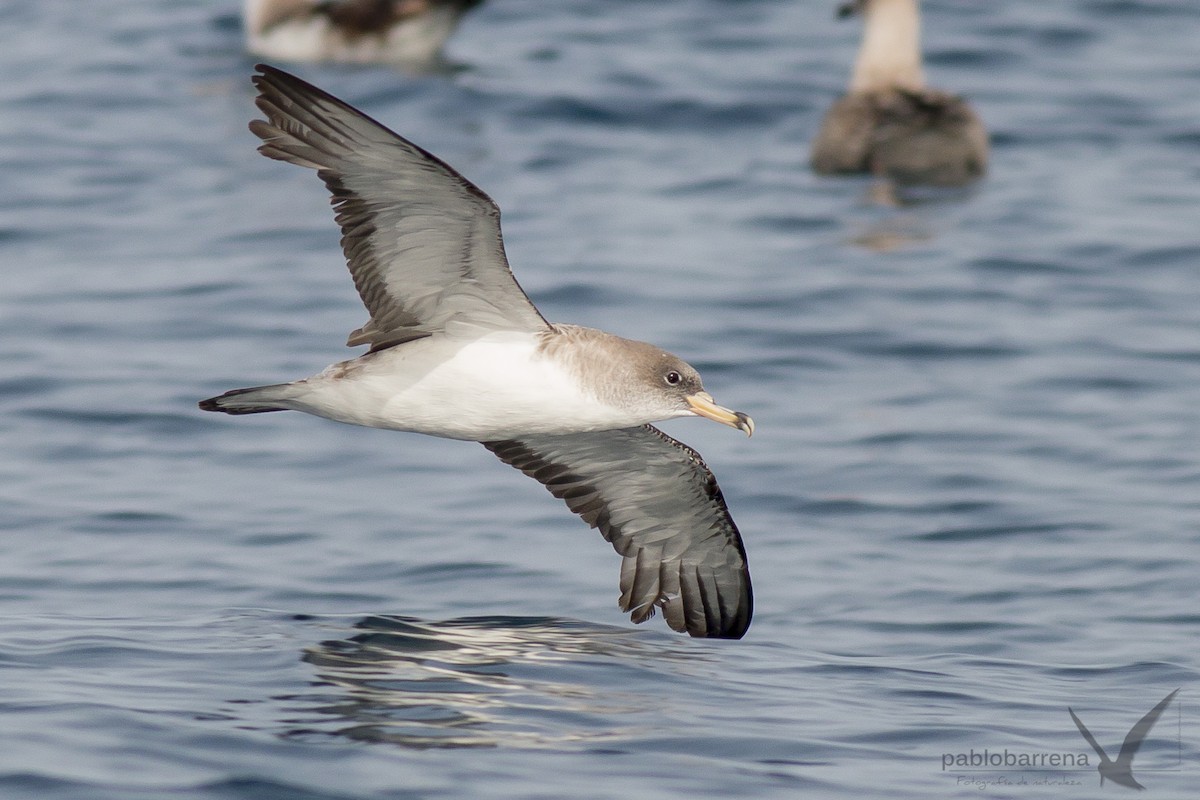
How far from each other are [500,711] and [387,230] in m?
1.91

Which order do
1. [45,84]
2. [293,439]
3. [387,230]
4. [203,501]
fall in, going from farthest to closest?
[45,84] → [293,439] → [203,501] → [387,230]

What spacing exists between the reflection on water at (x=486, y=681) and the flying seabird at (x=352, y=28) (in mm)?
12840

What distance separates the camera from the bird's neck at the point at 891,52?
17.8 meters

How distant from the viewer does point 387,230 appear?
287 inches

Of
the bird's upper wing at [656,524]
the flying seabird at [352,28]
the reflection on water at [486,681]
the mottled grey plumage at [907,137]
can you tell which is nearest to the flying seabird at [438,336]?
the bird's upper wing at [656,524]

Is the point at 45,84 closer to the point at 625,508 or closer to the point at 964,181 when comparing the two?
the point at 964,181

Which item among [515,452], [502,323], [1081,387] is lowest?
[1081,387]

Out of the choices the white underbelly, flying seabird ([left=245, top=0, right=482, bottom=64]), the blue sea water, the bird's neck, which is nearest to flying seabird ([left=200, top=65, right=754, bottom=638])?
the white underbelly

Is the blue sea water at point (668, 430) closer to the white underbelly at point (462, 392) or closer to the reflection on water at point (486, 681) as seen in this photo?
the reflection on water at point (486, 681)

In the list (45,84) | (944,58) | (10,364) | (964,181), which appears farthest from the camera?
(944,58)

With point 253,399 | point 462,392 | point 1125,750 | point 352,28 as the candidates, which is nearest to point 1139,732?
point 1125,750

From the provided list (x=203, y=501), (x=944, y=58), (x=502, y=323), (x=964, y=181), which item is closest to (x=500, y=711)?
(x=502, y=323)

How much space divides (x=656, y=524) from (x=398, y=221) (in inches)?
89.4

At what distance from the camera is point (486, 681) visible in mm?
7684
